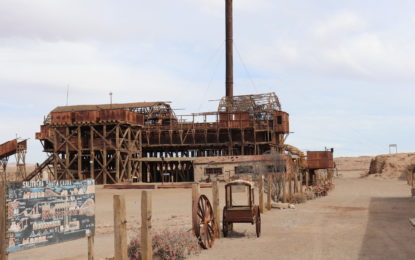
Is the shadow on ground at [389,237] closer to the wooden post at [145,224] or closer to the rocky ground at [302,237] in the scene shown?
the rocky ground at [302,237]

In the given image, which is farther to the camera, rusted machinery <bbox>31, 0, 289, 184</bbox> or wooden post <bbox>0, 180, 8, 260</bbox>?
rusted machinery <bbox>31, 0, 289, 184</bbox>

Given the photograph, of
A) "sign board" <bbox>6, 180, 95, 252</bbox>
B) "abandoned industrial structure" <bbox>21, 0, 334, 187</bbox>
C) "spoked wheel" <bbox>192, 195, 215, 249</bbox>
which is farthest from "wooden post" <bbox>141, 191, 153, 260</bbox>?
"abandoned industrial structure" <bbox>21, 0, 334, 187</bbox>

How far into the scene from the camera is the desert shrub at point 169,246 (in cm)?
1188

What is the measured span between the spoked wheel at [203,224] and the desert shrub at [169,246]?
59 centimetres

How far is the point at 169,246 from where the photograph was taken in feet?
39.4

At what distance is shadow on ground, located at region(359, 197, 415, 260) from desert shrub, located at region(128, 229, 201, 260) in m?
4.51

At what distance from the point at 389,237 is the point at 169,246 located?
7.52 meters

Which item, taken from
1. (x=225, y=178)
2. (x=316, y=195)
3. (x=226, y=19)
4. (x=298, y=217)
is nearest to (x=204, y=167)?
(x=225, y=178)

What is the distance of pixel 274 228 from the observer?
18078mm

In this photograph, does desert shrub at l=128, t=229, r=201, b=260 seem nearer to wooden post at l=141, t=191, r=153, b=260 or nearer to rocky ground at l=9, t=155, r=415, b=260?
rocky ground at l=9, t=155, r=415, b=260

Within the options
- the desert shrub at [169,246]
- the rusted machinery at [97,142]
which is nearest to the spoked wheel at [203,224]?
the desert shrub at [169,246]

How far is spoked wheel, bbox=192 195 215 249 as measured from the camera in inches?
518

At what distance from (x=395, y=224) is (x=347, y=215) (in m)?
3.73

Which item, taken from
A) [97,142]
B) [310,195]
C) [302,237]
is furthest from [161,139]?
[302,237]
